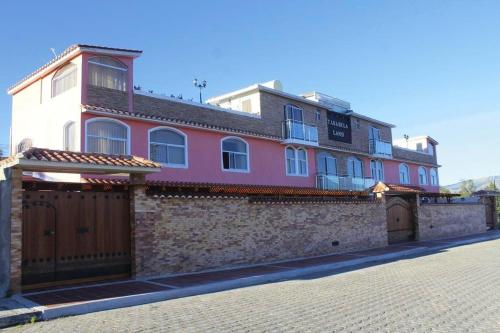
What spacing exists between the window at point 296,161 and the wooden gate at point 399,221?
7.13m

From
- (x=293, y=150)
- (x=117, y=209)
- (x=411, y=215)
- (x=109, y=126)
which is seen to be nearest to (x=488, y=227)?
(x=411, y=215)

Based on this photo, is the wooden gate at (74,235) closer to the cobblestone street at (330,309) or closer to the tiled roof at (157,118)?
the cobblestone street at (330,309)

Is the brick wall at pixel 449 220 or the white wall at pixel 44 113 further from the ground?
the white wall at pixel 44 113

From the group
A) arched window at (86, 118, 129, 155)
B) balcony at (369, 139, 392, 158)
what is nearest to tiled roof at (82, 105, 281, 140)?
arched window at (86, 118, 129, 155)

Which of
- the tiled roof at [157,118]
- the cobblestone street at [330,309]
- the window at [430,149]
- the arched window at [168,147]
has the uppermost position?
the window at [430,149]

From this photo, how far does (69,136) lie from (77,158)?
30.5 feet

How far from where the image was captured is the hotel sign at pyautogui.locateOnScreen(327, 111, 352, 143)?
32.8 metres

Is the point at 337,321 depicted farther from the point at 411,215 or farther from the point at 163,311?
the point at 411,215

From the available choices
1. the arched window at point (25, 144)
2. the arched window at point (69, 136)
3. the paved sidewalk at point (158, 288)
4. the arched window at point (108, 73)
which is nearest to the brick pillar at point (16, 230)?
the paved sidewalk at point (158, 288)

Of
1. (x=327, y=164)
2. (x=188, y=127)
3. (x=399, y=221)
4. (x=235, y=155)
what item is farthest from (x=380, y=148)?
(x=188, y=127)

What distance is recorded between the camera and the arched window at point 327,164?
103ft

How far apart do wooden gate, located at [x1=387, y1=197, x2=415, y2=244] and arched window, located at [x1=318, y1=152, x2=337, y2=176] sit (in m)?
7.56

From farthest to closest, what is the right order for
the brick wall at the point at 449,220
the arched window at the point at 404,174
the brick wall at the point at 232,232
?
the arched window at the point at 404,174 → the brick wall at the point at 449,220 → the brick wall at the point at 232,232

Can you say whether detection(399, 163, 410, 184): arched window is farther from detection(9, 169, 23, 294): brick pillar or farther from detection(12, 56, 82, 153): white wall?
detection(9, 169, 23, 294): brick pillar
